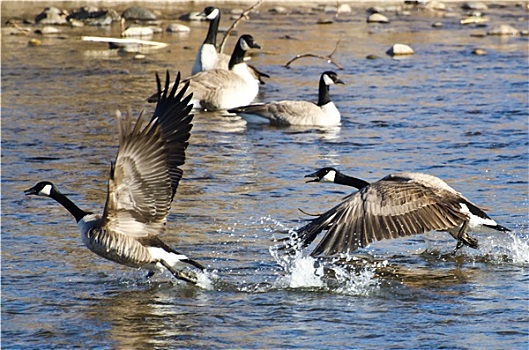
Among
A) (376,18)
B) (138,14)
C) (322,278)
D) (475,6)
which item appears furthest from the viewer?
(475,6)

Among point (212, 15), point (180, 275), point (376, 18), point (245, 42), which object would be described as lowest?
point (376, 18)

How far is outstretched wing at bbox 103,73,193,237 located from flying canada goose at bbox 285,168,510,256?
3.33 ft

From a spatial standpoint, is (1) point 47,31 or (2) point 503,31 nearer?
(2) point 503,31

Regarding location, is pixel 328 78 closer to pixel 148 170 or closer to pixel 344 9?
pixel 148 170

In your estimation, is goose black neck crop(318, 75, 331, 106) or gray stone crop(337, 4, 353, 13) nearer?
goose black neck crop(318, 75, 331, 106)

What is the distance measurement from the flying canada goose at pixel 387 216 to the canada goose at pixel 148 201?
3.08 ft

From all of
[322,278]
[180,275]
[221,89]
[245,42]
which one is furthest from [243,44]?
[180,275]

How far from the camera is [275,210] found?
349 inches

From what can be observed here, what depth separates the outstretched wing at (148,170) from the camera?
6363 millimetres

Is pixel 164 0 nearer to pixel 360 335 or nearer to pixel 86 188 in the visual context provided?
pixel 86 188

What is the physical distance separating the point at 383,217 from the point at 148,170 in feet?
5.66

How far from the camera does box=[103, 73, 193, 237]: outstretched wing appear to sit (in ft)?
20.9

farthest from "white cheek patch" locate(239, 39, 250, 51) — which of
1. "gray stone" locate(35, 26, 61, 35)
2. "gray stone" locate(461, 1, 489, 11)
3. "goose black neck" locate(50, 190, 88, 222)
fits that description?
"gray stone" locate(461, 1, 489, 11)

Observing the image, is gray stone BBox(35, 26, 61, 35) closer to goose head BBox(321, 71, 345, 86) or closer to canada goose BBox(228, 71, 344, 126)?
canada goose BBox(228, 71, 344, 126)
